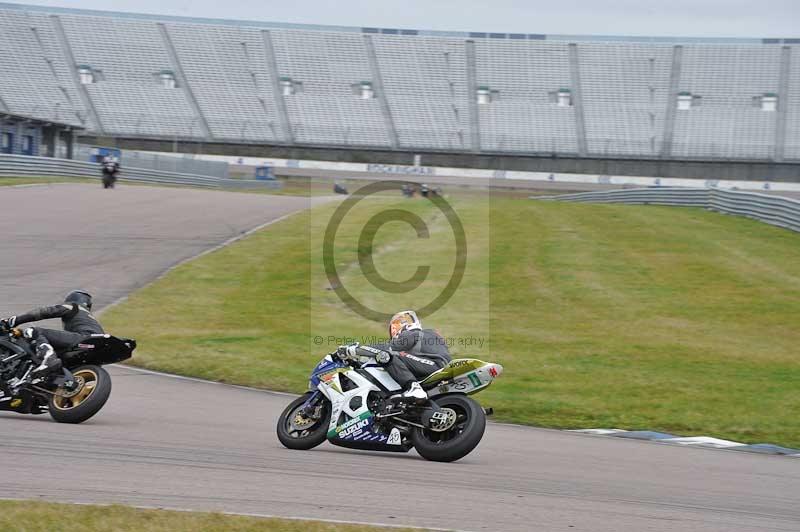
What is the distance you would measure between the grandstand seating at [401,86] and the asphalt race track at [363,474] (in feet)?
181

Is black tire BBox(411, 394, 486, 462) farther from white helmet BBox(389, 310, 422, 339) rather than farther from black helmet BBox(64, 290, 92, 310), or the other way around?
black helmet BBox(64, 290, 92, 310)

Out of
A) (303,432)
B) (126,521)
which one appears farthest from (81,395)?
(126,521)

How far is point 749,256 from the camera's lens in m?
27.1

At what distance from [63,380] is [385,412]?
331 cm

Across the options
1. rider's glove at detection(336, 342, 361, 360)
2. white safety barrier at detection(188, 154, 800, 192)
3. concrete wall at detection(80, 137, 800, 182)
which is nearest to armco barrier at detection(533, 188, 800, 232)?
white safety barrier at detection(188, 154, 800, 192)

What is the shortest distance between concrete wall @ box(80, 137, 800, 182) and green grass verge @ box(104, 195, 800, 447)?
3264cm

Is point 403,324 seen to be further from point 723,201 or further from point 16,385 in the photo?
point 723,201

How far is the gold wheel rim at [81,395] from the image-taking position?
31.8ft

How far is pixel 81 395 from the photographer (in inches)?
384

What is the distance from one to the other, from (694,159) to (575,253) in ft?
132

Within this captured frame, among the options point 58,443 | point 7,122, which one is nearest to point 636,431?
point 58,443

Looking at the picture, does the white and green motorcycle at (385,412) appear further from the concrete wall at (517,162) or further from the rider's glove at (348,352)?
the concrete wall at (517,162)

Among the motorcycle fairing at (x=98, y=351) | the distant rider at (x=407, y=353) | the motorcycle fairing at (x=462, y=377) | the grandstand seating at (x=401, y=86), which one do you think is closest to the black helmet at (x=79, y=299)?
the motorcycle fairing at (x=98, y=351)

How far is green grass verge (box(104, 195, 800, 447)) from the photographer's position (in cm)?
1370
